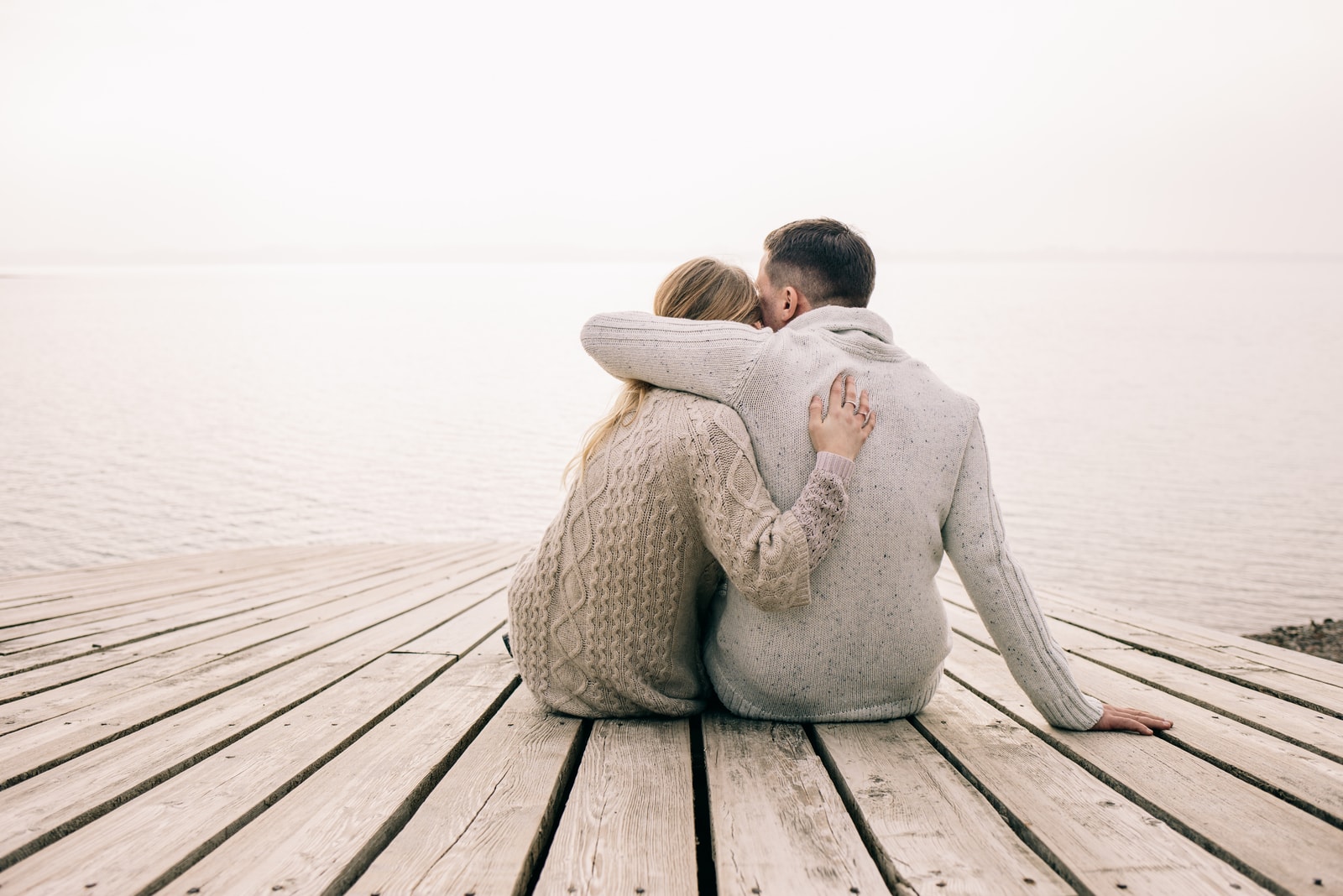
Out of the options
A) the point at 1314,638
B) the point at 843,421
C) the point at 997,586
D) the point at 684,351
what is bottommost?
the point at 1314,638

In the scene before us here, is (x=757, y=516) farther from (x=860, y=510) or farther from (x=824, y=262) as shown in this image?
(x=824, y=262)

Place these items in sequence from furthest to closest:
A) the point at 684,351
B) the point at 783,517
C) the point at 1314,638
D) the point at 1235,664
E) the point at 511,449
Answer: the point at 511,449 → the point at 1314,638 → the point at 1235,664 → the point at 684,351 → the point at 783,517

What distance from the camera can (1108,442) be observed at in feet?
57.6

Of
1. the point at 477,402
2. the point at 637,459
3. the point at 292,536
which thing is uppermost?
the point at 477,402

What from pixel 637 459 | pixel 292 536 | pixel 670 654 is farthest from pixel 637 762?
pixel 292 536

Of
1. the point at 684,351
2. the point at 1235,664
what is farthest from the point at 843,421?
the point at 1235,664

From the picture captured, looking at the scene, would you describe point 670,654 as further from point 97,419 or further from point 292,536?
point 97,419

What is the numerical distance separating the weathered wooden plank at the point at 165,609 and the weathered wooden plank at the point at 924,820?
2.74 metres

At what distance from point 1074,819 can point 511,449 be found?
49.3ft

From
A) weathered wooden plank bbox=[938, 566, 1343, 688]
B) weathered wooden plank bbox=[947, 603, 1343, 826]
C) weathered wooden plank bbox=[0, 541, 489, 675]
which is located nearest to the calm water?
weathered wooden plank bbox=[938, 566, 1343, 688]

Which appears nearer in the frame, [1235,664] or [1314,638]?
[1235,664]

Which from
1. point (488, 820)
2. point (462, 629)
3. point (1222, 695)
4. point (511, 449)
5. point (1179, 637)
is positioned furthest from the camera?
point (511, 449)

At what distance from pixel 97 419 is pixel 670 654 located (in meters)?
19.5

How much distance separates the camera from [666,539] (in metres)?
2.22
